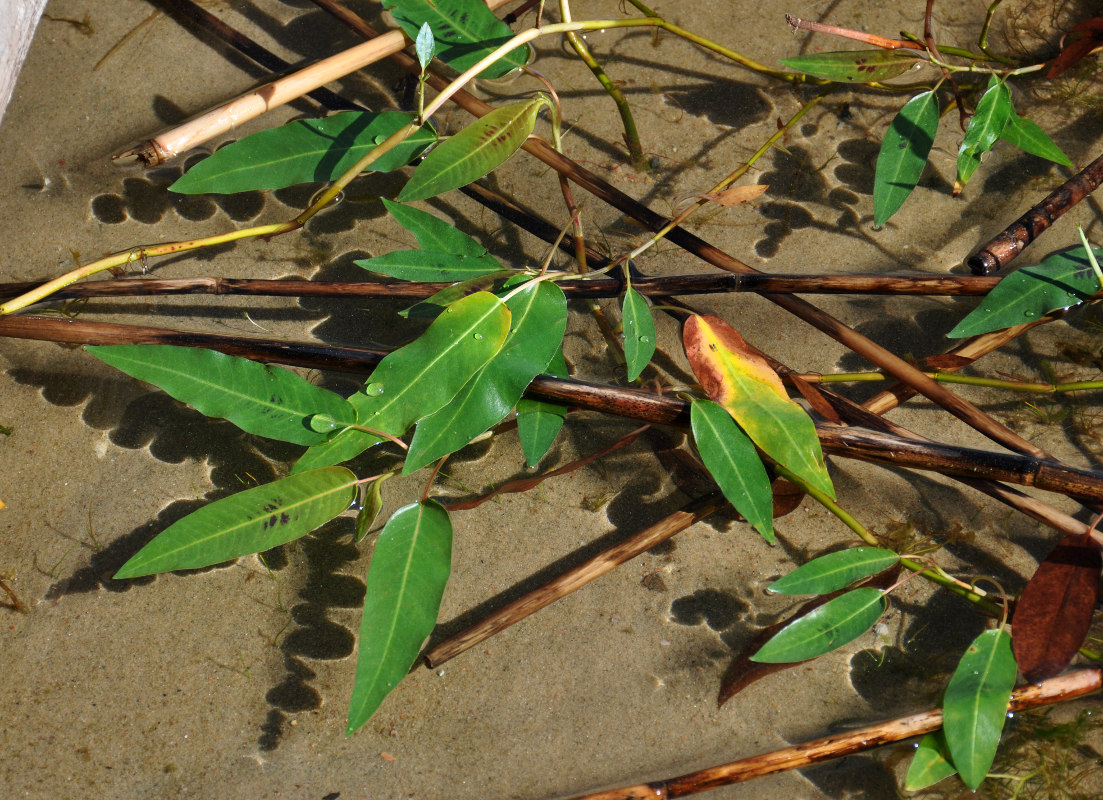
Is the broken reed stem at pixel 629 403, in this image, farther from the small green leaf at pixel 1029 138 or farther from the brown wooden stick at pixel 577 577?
the small green leaf at pixel 1029 138

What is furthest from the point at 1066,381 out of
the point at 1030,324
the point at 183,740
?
the point at 183,740

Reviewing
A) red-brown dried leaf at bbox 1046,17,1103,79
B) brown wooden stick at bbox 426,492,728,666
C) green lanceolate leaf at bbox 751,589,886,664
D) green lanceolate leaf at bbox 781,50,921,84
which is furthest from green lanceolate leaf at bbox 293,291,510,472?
red-brown dried leaf at bbox 1046,17,1103,79

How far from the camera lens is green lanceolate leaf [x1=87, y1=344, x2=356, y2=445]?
49.2 inches

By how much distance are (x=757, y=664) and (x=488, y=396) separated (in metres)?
0.82

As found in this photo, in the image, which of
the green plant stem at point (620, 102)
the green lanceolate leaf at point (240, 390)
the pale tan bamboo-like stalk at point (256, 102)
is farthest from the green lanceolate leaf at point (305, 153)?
the green plant stem at point (620, 102)

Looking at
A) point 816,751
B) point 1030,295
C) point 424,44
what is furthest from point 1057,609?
point 424,44

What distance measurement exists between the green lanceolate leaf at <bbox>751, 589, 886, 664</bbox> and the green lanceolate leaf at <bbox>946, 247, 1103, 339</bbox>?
58 cm

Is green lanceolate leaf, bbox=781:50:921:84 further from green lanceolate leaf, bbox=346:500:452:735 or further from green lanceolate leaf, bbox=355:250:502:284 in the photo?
green lanceolate leaf, bbox=346:500:452:735

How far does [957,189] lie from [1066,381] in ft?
1.75

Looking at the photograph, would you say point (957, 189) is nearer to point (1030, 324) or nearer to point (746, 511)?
point (1030, 324)

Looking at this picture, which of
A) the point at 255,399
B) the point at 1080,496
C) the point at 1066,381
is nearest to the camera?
the point at 255,399

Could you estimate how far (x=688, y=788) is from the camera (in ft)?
4.65

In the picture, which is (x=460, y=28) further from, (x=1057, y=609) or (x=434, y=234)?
(x=1057, y=609)

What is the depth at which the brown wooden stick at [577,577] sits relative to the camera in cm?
155
